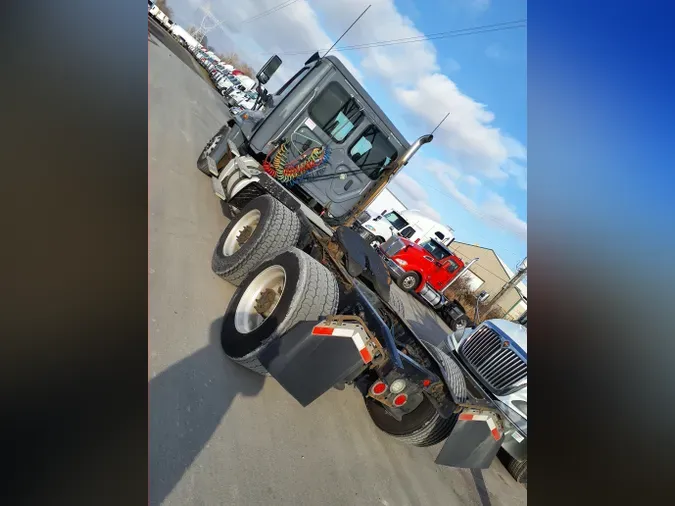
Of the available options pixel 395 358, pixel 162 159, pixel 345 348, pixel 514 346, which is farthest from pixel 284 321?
pixel 162 159

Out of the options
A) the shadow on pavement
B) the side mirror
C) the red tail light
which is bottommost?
the shadow on pavement

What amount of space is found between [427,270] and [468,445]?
9.33 m

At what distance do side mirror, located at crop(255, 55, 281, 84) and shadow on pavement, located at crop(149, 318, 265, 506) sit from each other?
363 cm

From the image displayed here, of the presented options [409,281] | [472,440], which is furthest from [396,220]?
[472,440]

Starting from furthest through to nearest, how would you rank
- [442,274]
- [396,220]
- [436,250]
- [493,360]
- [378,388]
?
[396,220], [436,250], [442,274], [493,360], [378,388]

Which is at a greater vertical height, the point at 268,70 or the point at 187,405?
the point at 268,70

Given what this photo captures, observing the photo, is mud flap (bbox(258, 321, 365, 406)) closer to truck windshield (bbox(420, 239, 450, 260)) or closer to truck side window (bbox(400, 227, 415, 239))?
truck windshield (bbox(420, 239, 450, 260))

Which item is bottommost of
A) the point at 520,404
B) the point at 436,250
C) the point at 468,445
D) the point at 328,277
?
the point at 468,445

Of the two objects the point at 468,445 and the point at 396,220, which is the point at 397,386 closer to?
the point at 468,445

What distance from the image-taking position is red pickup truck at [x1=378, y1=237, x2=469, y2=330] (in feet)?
38.9

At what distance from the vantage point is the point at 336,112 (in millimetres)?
5949

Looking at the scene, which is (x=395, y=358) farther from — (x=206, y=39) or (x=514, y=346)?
(x=206, y=39)

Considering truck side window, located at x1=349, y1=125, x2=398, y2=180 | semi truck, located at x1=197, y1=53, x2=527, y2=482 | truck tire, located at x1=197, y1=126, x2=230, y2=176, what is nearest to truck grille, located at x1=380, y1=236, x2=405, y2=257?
semi truck, located at x1=197, y1=53, x2=527, y2=482
